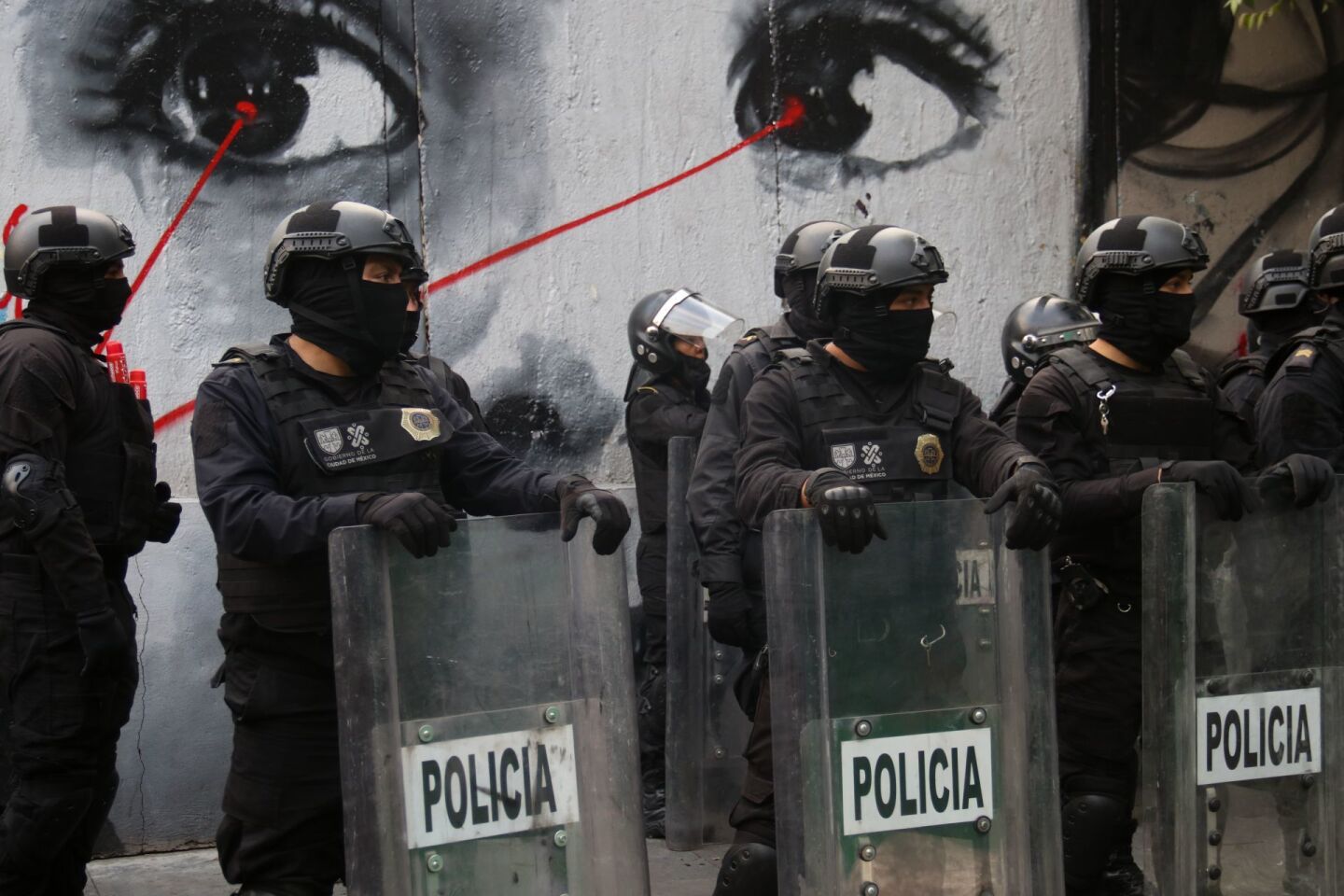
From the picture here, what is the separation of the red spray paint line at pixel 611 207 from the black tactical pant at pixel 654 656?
133 centimetres

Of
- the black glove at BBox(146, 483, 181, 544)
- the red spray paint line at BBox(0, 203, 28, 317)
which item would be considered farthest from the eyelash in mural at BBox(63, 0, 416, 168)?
the black glove at BBox(146, 483, 181, 544)

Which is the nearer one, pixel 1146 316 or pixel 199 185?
pixel 1146 316

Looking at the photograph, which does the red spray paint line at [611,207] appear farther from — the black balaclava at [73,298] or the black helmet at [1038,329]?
the black balaclava at [73,298]

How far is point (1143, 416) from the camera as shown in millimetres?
4422

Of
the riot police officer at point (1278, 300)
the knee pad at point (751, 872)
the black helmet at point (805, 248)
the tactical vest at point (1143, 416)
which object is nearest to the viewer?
the knee pad at point (751, 872)

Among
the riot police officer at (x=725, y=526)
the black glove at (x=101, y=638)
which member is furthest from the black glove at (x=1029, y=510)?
the black glove at (x=101, y=638)

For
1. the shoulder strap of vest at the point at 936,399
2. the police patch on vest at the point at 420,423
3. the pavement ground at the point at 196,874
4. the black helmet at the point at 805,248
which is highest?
the black helmet at the point at 805,248

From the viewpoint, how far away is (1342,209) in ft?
16.7

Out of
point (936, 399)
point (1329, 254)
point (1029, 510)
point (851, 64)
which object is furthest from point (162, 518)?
point (851, 64)

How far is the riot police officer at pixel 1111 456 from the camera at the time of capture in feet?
14.3

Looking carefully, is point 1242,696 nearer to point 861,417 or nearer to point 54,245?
point 861,417

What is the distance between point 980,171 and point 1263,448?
2962mm

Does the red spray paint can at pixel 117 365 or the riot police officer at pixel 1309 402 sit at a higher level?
the red spray paint can at pixel 117 365

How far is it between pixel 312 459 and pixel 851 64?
4.35 m
